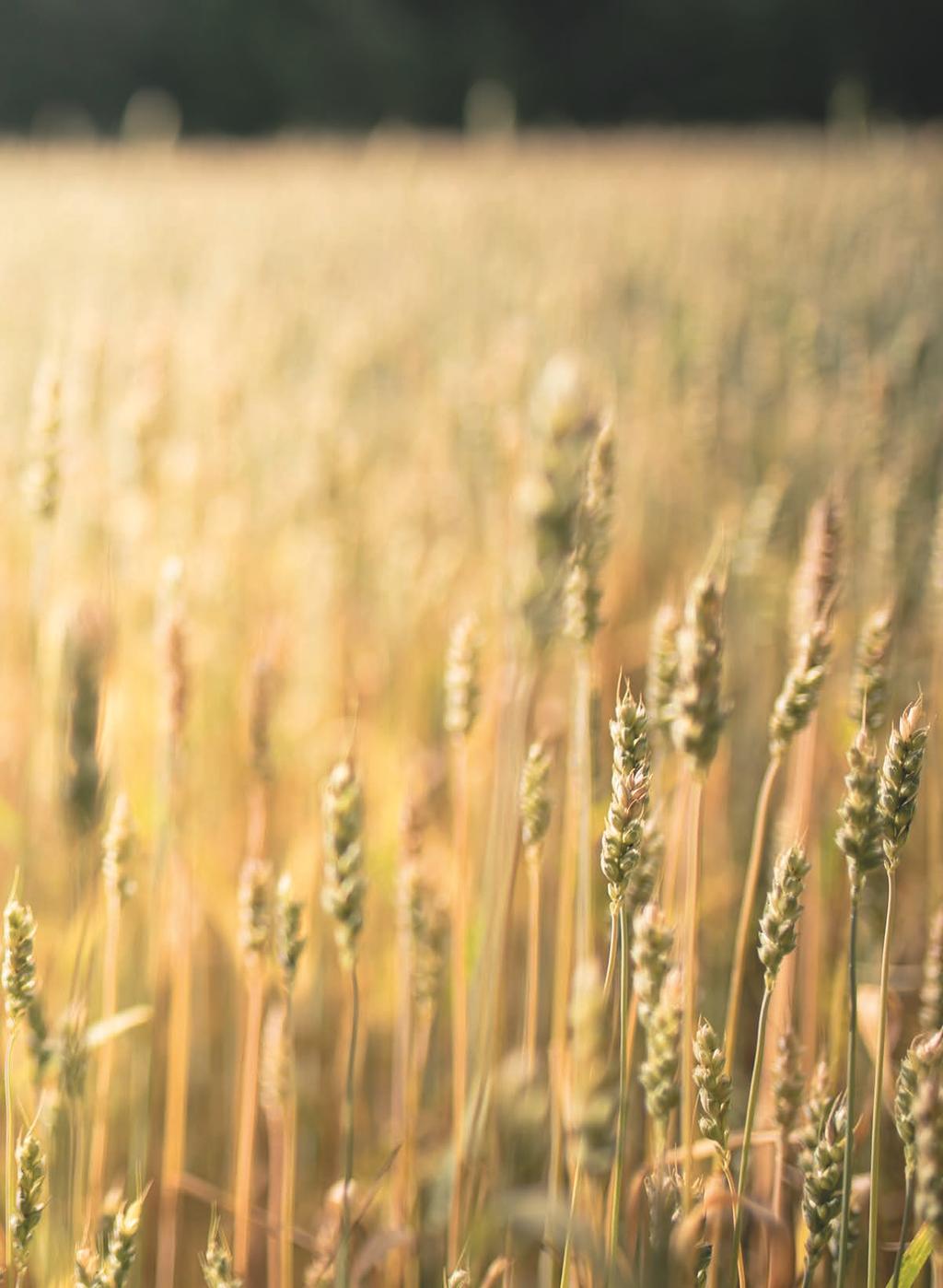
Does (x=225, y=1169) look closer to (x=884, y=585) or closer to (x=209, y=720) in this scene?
(x=209, y=720)

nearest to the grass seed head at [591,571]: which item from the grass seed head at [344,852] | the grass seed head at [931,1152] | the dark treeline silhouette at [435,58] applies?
the grass seed head at [344,852]

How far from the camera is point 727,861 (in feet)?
2.99

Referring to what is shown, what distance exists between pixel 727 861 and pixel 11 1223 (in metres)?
0.66

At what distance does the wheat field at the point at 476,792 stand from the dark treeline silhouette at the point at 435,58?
10704 millimetres

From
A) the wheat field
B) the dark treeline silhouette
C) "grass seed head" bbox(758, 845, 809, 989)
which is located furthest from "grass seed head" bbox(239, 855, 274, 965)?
the dark treeline silhouette

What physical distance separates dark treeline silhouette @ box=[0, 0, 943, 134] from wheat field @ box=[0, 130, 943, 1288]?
35.1 ft

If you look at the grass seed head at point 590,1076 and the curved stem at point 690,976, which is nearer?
the grass seed head at point 590,1076

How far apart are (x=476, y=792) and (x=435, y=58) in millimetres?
13827

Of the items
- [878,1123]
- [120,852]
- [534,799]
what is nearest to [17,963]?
[120,852]

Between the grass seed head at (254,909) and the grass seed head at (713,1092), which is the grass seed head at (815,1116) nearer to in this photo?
the grass seed head at (713,1092)

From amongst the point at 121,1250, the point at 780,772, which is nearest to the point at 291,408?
the point at 780,772

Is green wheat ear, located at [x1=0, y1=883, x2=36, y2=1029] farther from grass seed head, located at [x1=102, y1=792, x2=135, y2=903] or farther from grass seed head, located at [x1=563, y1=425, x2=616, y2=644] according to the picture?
grass seed head, located at [x1=563, y1=425, x2=616, y2=644]

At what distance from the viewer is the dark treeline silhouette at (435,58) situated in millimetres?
10969

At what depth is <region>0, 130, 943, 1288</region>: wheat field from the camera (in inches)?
15.1
